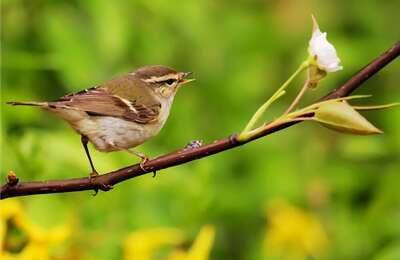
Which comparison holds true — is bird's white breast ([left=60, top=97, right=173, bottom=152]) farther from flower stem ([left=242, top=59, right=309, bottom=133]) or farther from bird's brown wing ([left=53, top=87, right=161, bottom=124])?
flower stem ([left=242, top=59, right=309, bottom=133])

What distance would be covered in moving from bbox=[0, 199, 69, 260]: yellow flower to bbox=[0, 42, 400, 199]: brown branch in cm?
65

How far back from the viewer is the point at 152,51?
15.2 feet

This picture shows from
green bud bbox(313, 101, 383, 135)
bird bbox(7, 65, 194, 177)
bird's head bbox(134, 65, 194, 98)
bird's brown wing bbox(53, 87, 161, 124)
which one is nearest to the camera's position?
green bud bbox(313, 101, 383, 135)

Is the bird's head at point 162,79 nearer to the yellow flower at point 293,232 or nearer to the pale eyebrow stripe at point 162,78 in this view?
the pale eyebrow stripe at point 162,78

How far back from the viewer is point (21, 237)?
2965mm

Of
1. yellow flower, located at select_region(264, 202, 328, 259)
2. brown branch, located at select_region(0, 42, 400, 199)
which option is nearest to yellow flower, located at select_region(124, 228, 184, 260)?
brown branch, located at select_region(0, 42, 400, 199)

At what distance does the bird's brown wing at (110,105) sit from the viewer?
3164mm

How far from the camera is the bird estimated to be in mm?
3062

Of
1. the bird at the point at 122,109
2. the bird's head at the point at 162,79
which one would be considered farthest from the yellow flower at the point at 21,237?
the bird's head at the point at 162,79

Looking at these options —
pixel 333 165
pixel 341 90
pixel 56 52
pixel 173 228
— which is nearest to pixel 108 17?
pixel 56 52

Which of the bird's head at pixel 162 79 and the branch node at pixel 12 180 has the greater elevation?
the branch node at pixel 12 180

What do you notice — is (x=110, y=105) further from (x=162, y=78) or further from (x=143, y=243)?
(x=143, y=243)

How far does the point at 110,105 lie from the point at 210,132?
1.73 metres

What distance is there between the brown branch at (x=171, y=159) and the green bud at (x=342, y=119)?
62 millimetres
